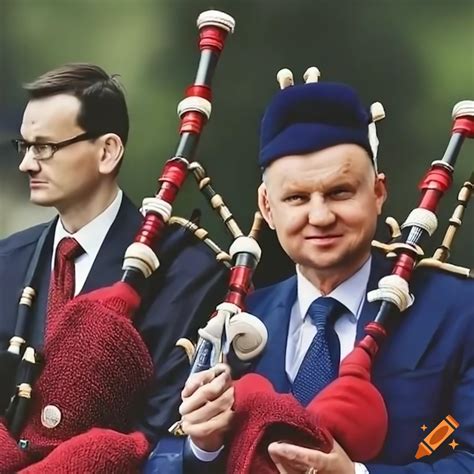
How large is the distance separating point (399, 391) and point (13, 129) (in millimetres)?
886

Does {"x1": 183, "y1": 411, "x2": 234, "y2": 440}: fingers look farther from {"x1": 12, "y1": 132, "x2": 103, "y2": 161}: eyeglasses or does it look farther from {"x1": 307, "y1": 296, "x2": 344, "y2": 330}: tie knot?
{"x1": 12, "y1": 132, "x2": 103, "y2": 161}: eyeglasses

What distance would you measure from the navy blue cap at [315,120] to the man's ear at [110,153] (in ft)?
0.95

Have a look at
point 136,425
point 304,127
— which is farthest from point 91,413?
point 304,127

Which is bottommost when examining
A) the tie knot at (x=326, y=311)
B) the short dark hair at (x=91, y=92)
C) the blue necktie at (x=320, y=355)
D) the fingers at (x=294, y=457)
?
the fingers at (x=294, y=457)

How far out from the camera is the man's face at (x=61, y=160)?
Answer: 6.01 ft

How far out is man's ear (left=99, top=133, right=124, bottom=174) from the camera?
6.05ft

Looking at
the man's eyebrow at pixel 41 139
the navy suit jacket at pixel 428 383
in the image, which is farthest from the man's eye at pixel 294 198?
the man's eyebrow at pixel 41 139

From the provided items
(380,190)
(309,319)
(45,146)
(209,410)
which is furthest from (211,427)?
(45,146)

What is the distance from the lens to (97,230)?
186 cm

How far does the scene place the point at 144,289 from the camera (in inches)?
70.6

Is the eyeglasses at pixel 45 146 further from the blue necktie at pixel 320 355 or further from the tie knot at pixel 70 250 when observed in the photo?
A: the blue necktie at pixel 320 355

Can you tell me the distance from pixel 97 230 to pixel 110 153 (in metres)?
0.15

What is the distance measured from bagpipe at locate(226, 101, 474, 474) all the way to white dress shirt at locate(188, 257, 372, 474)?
3 centimetres

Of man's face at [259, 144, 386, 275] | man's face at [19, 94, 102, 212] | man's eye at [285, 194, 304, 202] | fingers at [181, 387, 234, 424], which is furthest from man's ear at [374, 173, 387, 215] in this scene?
man's face at [19, 94, 102, 212]
